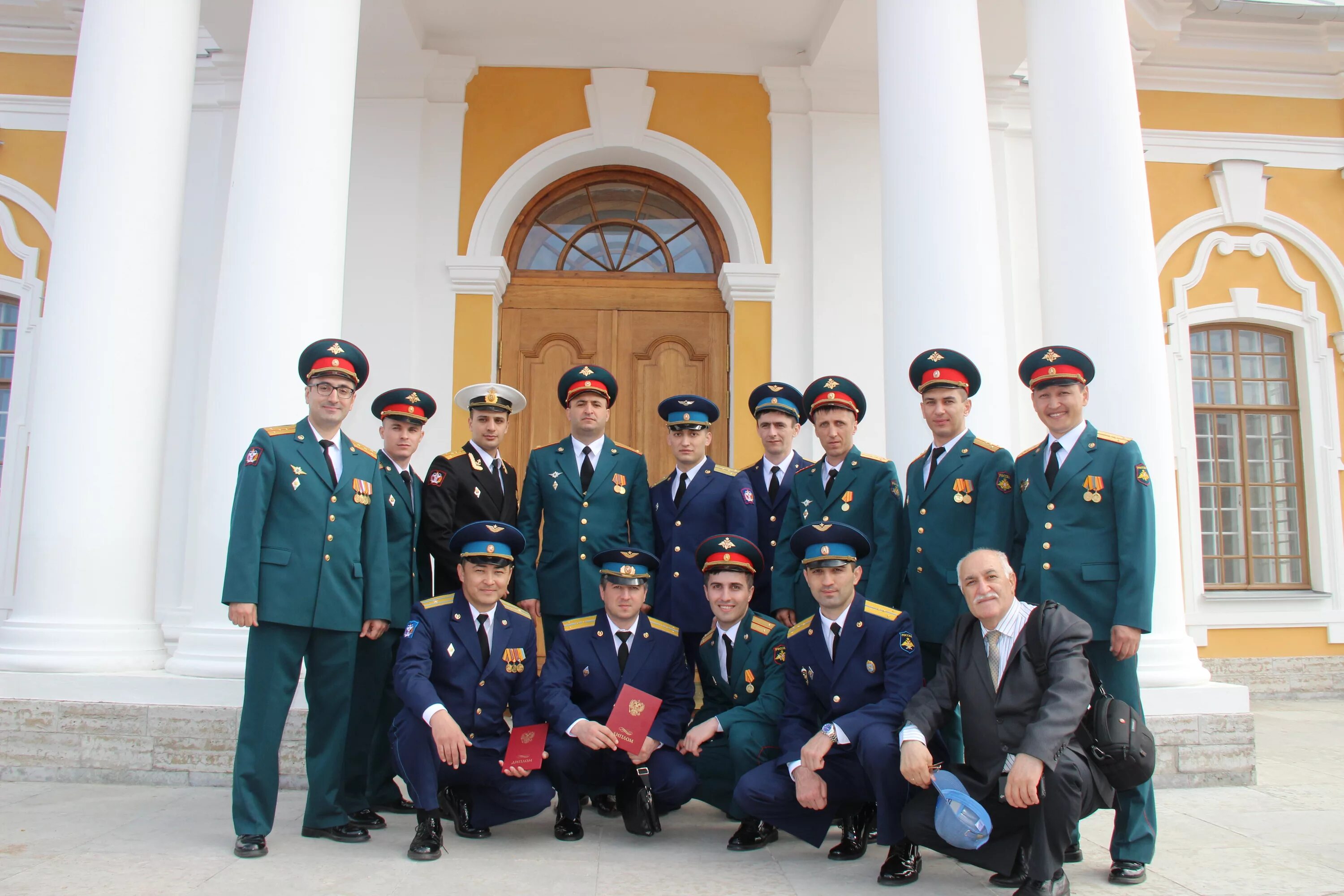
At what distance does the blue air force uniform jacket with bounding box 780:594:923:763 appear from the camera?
3596mm

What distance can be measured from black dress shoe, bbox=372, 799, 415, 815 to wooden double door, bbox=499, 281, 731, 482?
3816mm

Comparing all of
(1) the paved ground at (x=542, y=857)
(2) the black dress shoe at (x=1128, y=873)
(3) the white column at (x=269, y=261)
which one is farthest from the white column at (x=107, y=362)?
(2) the black dress shoe at (x=1128, y=873)

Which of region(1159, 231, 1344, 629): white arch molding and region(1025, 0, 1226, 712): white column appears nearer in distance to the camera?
region(1025, 0, 1226, 712): white column

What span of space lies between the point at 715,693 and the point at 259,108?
150 inches

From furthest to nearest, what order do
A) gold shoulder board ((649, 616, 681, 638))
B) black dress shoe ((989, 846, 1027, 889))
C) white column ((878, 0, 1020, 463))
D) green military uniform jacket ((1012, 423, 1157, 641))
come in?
white column ((878, 0, 1020, 463)) → gold shoulder board ((649, 616, 681, 638)) → green military uniform jacket ((1012, 423, 1157, 641)) → black dress shoe ((989, 846, 1027, 889))

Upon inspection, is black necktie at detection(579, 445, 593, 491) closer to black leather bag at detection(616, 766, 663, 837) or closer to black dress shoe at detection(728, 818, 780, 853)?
black leather bag at detection(616, 766, 663, 837)

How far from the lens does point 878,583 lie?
13.4 feet

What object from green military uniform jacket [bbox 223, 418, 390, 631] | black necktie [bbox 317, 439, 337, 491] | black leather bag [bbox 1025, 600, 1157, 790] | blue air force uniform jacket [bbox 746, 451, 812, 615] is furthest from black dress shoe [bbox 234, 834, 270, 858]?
black leather bag [bbox 1025, 600, 1157, 790]

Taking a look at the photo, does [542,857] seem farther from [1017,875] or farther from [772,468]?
[772,468]

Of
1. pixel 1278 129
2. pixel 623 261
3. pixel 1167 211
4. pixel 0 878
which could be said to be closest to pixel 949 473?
pixel 0 878

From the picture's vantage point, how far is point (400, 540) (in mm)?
4305

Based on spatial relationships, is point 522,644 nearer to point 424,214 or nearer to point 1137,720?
point 1137,720

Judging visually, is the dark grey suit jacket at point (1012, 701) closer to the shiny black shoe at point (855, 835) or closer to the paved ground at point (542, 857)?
the paved ground at point (542, 857)

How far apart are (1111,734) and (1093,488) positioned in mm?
919
